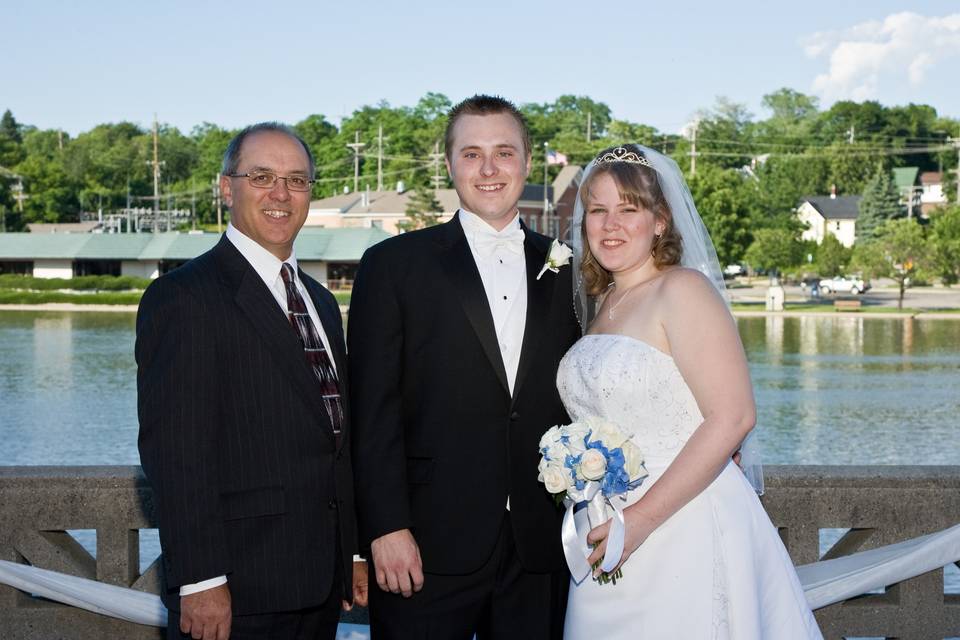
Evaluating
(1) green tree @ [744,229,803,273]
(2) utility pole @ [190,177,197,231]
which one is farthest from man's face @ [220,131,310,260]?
(2) utility pole @ [190,177,197,231]

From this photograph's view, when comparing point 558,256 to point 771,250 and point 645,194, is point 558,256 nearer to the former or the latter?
point 645,194

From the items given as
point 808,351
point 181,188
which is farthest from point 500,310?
point 181,188

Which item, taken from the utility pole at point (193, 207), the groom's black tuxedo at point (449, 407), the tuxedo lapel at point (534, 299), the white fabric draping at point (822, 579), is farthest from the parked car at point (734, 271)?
the groom's black tuxedo at point (449, 407)

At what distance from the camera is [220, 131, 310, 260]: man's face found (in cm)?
389

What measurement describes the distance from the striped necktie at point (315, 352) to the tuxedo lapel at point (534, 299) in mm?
667

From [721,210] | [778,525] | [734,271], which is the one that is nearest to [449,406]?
[778,525]

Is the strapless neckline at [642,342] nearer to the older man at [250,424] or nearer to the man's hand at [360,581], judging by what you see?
the older man at [250,424]

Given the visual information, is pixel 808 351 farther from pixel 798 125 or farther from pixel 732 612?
pixel 798 125

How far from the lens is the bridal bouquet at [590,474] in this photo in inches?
141

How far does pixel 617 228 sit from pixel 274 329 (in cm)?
133

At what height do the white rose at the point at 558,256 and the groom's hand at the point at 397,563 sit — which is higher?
the white rose at the point at 558,256

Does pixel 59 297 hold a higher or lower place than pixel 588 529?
lower

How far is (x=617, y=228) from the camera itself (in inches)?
158

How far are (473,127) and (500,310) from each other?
2.39ft
